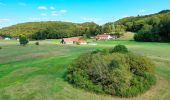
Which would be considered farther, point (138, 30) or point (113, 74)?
point (138, 30)

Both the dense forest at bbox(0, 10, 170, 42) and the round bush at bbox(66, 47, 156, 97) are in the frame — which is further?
the dense forest at bbox(0, 10, 170, 42)

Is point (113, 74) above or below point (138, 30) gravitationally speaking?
below

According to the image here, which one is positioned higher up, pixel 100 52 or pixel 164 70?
pixel 100 52

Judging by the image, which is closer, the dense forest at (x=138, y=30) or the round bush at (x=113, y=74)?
the round bush at (x=113, y=74)

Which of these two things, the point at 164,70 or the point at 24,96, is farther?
the point at 164,70

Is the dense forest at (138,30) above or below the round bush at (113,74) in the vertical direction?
above

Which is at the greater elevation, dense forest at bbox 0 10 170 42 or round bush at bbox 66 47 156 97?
dense forest at bbox 0 10 170 42

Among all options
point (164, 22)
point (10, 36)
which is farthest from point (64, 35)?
point (164, 22)

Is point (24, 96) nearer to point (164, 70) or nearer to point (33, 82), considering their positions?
point (33, 82)
